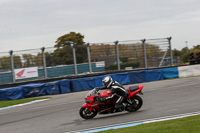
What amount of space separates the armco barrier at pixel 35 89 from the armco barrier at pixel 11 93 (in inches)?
11.5

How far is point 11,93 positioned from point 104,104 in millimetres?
11326

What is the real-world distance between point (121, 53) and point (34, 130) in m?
15.9

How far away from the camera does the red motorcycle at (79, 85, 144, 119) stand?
10.0 m

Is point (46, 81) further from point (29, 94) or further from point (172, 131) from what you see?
point (172, 131)

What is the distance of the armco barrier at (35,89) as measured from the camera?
19922 millimetres

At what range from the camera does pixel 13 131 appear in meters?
9.27

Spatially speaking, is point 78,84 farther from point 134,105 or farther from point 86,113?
point 134,105

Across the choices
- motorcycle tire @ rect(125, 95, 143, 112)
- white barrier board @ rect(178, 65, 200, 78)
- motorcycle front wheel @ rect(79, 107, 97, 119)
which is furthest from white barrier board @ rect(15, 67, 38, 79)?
motorcycle tire @ rect(125, 95, 143, 112)

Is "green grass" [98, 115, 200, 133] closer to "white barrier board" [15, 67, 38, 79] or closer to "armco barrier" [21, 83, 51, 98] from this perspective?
"armco barrier" [21, 83, 51, 98]

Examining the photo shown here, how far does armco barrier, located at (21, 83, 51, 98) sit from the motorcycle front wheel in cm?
1082

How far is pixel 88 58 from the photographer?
23.6 m

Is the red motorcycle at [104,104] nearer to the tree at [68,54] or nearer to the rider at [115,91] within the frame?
the rider at [115,91]

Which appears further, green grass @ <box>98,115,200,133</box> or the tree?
the tree

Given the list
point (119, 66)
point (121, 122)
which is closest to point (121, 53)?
point (119, 66)
